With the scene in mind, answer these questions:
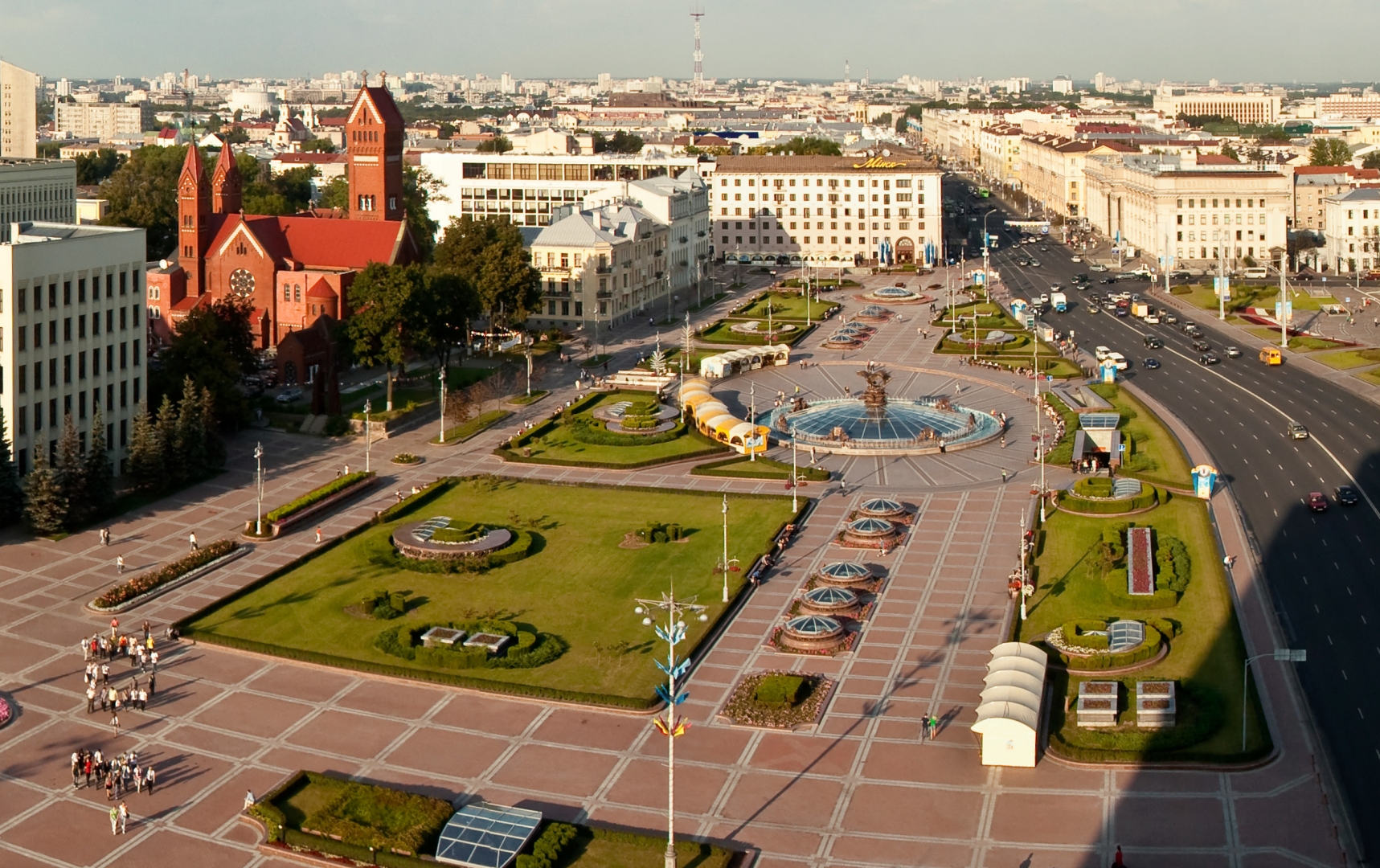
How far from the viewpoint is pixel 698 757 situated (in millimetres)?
61562

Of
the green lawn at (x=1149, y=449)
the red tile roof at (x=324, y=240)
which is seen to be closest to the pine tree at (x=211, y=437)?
the red tile roof at (x=324, y=240)

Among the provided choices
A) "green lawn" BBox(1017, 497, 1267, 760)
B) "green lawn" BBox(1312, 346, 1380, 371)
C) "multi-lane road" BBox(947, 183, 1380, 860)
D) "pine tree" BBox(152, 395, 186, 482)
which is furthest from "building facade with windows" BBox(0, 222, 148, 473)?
"green lawn" BBox(1312, 346, 1380, 371)

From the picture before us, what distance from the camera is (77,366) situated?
96.9 metres

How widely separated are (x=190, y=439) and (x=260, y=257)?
46860 mm

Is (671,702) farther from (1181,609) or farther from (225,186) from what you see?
(225,186)

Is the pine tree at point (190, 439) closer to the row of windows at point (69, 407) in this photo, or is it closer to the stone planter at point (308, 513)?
the row of windows at point (69, 407)

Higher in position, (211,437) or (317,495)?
(211,437)

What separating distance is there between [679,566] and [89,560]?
3332 cm

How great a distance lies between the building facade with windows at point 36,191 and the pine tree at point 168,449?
3729 inches

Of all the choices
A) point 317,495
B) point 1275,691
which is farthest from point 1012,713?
point 317,495

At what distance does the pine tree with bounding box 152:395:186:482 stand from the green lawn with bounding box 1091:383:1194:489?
63579 millimetres

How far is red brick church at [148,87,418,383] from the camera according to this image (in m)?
142

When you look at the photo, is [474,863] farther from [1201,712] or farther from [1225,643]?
[1225,643]

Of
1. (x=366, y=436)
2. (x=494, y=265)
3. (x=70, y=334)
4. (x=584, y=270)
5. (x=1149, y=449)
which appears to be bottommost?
(x=1149, y=449)
